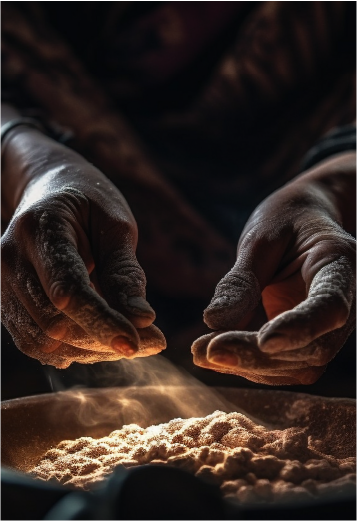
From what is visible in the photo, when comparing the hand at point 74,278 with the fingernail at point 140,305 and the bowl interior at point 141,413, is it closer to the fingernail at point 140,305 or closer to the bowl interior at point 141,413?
the fingernail at point 140,305

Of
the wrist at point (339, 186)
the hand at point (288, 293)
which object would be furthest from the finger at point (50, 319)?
the wrist at point (339, 186)

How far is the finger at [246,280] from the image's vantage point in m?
0.64

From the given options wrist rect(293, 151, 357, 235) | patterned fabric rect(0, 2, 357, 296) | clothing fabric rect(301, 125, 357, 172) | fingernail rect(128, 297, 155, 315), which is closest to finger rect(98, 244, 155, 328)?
fingernail rect(128, 297, 155, 315)

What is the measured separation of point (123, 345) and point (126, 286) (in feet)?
0.32

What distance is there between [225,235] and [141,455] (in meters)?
1.19

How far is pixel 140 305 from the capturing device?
0.61 meters

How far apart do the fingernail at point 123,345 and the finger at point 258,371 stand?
0.08 metres

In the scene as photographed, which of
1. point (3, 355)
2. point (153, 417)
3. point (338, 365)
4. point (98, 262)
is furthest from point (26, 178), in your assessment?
point (338, 365)

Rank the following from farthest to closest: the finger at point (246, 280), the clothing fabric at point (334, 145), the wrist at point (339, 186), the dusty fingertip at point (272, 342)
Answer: the clothing fabric at point (334, 145) → the wrist at point (339, 186) → the finger at point (246, 280) → the dusty fingertip at point (272, 342)

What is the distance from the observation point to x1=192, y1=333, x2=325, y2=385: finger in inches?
24.0

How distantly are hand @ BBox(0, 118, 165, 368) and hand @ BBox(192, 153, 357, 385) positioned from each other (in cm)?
9

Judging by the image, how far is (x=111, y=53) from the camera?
5.40 feet

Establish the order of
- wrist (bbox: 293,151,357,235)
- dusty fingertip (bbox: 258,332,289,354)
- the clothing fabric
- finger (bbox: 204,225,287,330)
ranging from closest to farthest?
dusty fingertip (bbox: 258,332,289,354)
finger (bbox: 204,225,287,330)
wrist (bbox: 293,151,357,235)
the clothing fabric

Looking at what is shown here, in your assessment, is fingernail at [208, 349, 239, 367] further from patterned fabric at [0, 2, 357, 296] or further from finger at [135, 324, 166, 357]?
patterned fabric at [0, 2, 357, 296]
